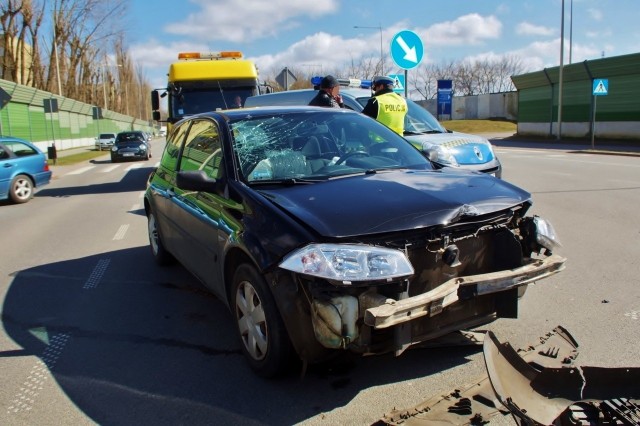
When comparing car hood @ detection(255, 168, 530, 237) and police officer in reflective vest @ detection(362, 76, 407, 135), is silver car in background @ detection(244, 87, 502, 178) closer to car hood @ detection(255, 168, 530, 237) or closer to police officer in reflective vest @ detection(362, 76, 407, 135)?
police officer in reflective vest @ detection(362, 76, 407, 135)

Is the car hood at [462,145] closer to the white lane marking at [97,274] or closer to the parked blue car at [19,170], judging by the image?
the white lane marking at [97,274]

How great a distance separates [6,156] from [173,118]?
397 centimetres

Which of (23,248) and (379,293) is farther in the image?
(23,248)

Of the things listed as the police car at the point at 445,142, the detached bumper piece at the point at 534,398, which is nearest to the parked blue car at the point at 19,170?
the police car at the point at 445,142

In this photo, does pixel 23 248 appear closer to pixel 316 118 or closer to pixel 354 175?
pixel 316 118

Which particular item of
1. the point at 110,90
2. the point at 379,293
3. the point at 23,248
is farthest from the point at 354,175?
the point at 110,90

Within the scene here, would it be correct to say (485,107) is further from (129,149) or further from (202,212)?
(202,212)

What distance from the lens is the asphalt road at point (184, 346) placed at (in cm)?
327

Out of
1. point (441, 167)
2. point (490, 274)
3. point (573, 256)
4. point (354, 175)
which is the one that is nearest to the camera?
point (490, 274)

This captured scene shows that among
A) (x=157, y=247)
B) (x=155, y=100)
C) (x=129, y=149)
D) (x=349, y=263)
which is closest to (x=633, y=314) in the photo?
(x=349, y=263)

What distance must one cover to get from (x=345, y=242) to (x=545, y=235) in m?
1.46

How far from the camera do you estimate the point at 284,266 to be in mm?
2992

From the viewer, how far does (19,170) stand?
1344 centimetres

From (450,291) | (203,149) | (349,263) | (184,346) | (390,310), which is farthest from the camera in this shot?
(203,149)
